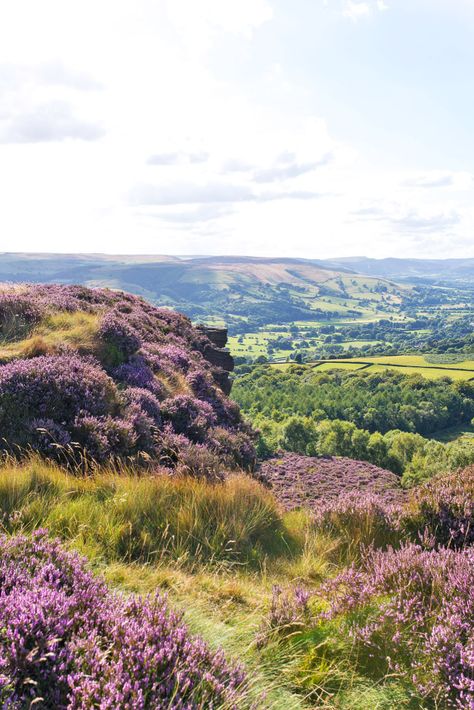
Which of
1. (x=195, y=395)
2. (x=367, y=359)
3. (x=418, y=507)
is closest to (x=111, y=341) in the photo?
(x=195, y=395)

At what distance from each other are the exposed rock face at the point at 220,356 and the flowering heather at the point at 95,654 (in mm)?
17590

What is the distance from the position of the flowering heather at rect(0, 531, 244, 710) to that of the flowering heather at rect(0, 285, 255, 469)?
15.6 feet

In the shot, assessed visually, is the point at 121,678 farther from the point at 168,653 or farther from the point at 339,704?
the point at 339,704

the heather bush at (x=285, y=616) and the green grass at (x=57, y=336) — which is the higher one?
the green grass at (x=57, y=336)

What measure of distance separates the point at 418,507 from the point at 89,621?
6.14 meters

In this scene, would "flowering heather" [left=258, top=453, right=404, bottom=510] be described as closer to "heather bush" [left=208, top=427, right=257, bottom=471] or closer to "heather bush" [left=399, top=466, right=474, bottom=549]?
"heather bush" [left=208, top=427, right=257, bottom=471]

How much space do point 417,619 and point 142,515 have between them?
145 inches

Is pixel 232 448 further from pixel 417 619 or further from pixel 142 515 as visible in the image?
pixel 417 619

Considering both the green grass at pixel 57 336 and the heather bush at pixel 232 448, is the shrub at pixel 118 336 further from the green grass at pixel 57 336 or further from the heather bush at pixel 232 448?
the heather bush at pixel 232 448

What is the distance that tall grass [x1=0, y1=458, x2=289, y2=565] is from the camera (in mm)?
5438

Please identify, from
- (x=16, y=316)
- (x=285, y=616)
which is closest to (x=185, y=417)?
(x=16, y=316)

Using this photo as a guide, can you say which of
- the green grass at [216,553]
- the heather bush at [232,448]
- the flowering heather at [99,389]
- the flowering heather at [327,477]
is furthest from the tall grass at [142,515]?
the flowering heather at [327,477]

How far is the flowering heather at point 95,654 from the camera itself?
2.63 metres

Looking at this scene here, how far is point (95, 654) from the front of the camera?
2.87m
